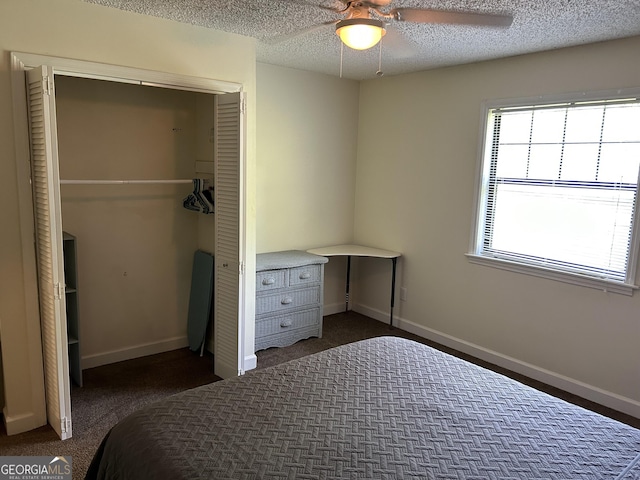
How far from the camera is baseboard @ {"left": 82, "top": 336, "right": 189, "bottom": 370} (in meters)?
3.66

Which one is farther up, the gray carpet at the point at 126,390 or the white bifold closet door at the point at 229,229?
the white bifold closet door at the point at 229,229

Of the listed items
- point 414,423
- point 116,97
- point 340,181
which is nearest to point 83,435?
point 414,423

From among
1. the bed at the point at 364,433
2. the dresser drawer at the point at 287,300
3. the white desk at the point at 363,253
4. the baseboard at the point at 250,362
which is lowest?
the baseboard at the point at 250,362

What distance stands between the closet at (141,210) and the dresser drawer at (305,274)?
2.42 feet

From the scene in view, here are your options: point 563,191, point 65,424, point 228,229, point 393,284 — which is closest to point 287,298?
point 228,229

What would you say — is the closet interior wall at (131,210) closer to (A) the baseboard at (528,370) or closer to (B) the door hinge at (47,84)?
(B) the door hinge at (47,84)

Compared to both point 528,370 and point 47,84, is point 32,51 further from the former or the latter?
point 528,370

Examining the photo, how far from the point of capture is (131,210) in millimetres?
3707

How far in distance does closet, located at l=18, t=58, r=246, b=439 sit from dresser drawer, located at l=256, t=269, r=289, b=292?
18.6 inches

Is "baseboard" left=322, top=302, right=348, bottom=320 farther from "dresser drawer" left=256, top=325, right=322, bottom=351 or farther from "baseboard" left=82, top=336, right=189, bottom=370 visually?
"baseboard" left=82, top=336, right=189, bottom=370

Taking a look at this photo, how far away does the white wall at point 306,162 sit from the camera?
4.41 m

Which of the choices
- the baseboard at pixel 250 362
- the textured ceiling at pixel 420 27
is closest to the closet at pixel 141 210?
the baseboard at pixel 250 362

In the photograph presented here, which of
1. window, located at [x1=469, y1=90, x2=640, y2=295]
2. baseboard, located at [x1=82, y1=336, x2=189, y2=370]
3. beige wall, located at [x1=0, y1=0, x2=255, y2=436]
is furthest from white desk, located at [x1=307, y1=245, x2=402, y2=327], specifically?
beige wall, located at [x1=0, y1=0, x2=255, y2=436]

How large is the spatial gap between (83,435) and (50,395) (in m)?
0.30
